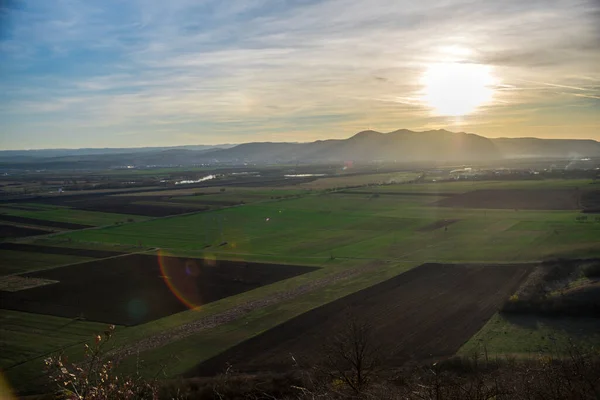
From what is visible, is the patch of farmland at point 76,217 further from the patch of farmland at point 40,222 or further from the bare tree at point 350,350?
the bare tree at point 350,350

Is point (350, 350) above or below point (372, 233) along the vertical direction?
above

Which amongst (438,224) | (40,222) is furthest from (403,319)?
(40,222)

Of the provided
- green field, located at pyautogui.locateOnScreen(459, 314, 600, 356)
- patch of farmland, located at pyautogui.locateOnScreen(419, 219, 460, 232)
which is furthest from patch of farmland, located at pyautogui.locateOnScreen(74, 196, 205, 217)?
green field, located at pyautogui.locateOnScreen(459, 314, 600, 356)

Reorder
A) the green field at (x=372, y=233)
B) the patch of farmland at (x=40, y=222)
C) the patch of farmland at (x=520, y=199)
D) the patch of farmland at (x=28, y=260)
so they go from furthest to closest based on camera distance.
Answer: the patch of farmland at (x=520, y=199) → the patch of farmland at (x=40, y=222) → the green field at (x=372, y=233) → the patch of farmland at (x=28, y=260)

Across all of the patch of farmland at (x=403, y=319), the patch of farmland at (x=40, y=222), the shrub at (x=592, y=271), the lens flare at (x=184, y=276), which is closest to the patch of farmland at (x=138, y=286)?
the lens flare at (x=184, y=276)

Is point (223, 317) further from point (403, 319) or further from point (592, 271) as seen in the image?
point (592, 271)

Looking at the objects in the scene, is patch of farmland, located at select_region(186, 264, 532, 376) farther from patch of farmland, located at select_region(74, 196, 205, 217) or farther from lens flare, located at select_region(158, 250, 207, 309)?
patch of farmland, located at select_region(74, 196, 205, 217)
